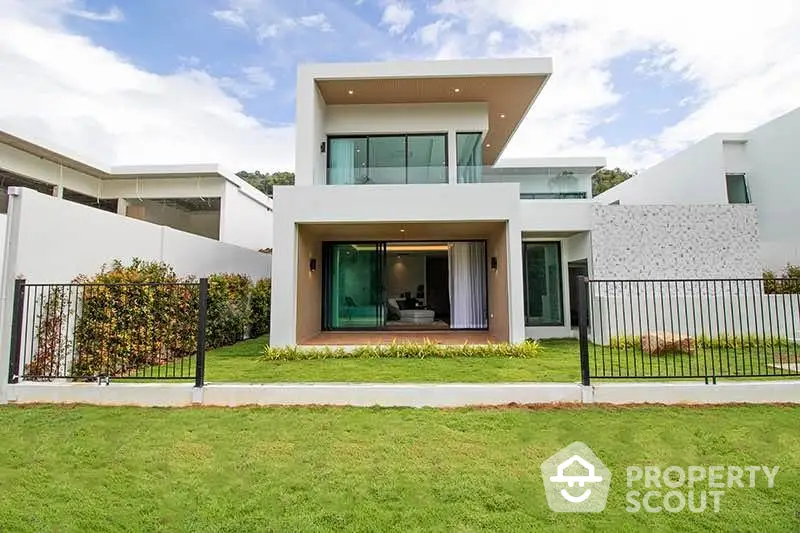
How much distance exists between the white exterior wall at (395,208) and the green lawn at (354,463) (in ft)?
14.7

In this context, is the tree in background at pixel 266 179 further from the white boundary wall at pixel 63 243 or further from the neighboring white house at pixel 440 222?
the white boundary wall at pixel 63 243

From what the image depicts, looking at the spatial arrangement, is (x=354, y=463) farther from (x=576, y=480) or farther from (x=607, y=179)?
(x=607, y=179)

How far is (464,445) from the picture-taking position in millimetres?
4316

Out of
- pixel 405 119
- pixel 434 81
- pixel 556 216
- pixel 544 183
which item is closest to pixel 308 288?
pixel 405 119

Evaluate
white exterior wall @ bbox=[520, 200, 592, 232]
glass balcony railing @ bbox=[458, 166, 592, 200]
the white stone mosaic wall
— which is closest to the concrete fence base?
the white stone mosaic wall

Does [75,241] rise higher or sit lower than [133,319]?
higher

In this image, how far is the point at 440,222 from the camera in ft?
32.5

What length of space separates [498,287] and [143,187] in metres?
14.4

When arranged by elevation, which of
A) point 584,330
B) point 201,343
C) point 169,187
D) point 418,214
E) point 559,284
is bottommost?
point 201,343

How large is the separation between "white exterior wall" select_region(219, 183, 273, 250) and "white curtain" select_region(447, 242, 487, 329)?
9381 mm

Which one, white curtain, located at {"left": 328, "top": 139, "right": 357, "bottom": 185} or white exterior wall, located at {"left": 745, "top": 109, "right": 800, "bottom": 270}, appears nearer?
white curtain, located at {"left": 328, "top": 139, "right": 357, "bottom": 185}

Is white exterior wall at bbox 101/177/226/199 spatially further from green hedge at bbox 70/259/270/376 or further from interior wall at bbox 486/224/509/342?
interior wall at bbox 486/224/509/342

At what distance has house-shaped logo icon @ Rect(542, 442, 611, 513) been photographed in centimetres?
325

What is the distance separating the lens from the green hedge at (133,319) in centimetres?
684
